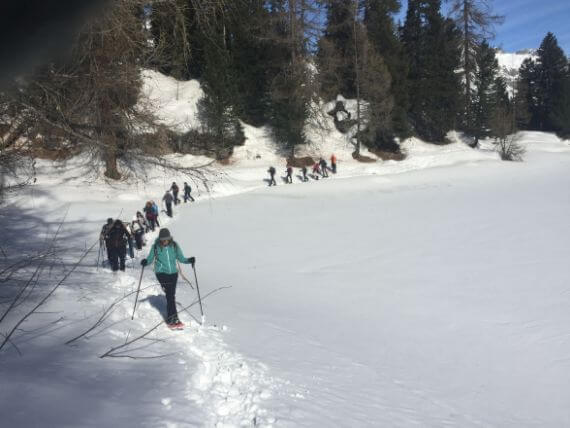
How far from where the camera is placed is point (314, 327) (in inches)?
265

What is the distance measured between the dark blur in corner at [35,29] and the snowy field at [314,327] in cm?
178

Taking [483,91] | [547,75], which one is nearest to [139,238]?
[483,91]

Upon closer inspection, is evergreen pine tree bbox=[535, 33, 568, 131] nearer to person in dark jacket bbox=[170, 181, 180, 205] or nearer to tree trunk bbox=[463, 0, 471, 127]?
tree trunk bbox=[463, 0, 471, 127]

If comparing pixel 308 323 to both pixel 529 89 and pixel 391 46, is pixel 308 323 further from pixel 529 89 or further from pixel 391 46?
pixel 529 89

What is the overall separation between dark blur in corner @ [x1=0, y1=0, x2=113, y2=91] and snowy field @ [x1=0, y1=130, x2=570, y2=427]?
5.84 ft

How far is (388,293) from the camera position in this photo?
27.6 feet

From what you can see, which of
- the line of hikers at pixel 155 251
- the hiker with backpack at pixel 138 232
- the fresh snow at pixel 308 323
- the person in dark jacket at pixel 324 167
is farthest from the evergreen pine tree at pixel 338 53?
the hiker with backpack at pixel 138 232

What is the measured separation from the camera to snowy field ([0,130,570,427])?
3578 millimetres

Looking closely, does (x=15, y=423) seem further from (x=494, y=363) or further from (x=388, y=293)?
(x=388, y=293)

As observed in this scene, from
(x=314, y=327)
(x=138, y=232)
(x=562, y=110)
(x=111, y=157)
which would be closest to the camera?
(x=111, y=157)

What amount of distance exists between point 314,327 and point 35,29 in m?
5.72

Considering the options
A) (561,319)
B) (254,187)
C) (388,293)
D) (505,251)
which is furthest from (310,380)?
(254,187)

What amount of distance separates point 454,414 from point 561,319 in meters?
3.84

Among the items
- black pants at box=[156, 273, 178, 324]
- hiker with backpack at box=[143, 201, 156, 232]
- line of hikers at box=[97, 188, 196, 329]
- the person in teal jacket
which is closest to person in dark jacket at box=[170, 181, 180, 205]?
line of hikers at box=[97, 188, 196, 329]
